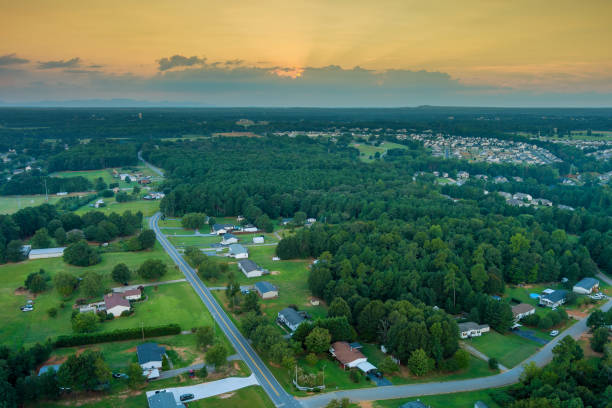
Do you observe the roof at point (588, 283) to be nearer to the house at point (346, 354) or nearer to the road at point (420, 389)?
the road at point (420, 389)

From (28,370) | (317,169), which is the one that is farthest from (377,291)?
(317,169)

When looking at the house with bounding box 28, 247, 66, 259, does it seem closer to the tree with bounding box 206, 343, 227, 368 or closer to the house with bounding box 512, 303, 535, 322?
the tree with bounding box 206, 343, 227, 368

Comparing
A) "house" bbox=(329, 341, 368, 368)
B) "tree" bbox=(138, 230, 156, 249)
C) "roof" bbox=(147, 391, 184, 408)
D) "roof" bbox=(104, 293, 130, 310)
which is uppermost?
"tree" bbox=(138, 230, 156, 249)

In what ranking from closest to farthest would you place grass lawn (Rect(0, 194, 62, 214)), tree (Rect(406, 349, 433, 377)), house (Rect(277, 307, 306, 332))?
tree (Rect(406, 349, 433, 377)) < house (Rect(277, 307, 306, 332)) < grass lawn (Rect(0, 194, 62, 214))

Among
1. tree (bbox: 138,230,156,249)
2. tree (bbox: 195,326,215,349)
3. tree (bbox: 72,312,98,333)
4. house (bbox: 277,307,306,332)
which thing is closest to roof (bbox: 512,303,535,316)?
house (bbox: 277,307,306,332)

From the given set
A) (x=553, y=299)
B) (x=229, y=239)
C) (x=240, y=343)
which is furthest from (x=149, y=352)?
(x=553, y=299)

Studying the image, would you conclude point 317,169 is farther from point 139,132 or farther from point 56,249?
point 139,132

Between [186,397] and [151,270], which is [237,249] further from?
[186,397]
